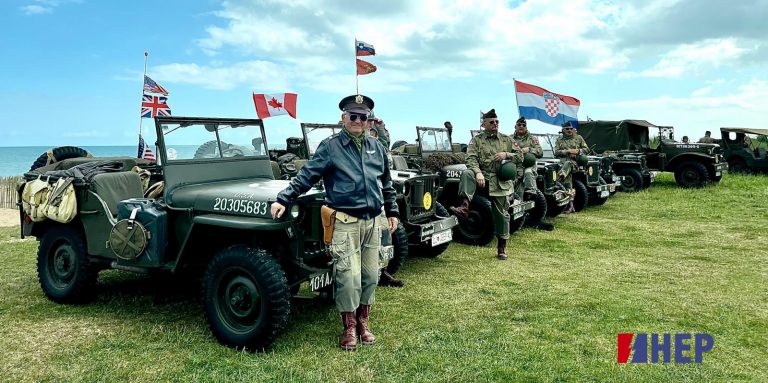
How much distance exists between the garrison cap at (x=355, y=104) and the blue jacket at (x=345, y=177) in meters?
0.18

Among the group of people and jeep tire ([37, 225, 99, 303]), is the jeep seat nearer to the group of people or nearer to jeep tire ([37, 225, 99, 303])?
jeep tire ([37, 225, 99, 303])

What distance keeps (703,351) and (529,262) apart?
9.76 feet

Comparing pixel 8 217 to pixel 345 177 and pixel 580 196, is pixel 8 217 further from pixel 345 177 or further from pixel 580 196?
pixel 580 196

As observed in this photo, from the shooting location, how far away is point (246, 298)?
389 centimetres

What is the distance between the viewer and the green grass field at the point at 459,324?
3.48m

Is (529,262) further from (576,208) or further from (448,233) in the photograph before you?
(576,208)

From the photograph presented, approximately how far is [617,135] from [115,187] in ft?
48.1

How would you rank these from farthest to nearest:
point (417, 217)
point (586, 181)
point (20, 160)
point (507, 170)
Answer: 1. point (20, 160)
2. point (586, 181)
3. point (507, 170)
4. point (417, 217)

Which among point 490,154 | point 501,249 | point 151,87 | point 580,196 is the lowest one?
point 501,249

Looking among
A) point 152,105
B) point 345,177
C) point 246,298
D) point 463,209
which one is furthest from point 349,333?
point 152,105

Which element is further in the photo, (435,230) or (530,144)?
(530,144)

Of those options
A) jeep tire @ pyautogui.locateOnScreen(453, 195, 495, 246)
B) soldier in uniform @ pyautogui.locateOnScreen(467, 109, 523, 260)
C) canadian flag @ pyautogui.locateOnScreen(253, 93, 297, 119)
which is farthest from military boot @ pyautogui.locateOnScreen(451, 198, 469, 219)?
canadian flag @ pyautogui.locateOnScreen(253, 93, 297, 119)

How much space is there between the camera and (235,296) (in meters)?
3.90

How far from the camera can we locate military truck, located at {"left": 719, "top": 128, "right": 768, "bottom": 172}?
58.0 ft
